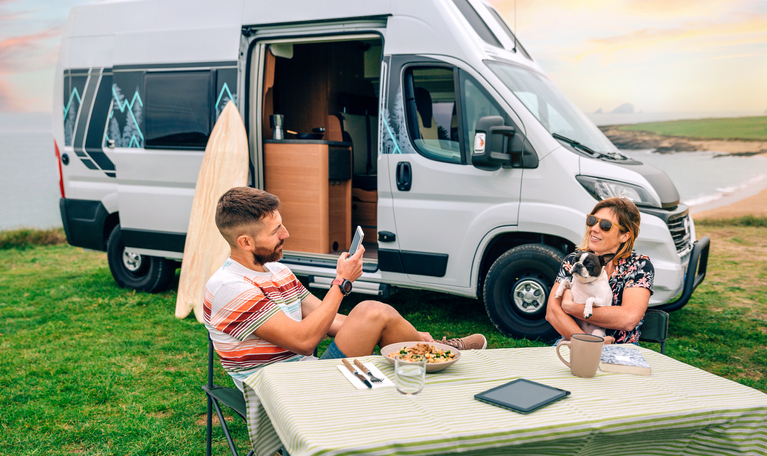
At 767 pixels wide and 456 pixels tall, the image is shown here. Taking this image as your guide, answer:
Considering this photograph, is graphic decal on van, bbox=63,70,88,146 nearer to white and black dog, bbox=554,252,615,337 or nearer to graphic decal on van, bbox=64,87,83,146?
graphic decal on van, bbox=64,87,83,146

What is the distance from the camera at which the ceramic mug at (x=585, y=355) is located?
1.78 m

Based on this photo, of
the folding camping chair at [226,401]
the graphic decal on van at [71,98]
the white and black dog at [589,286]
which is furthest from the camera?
the graphic decal on van at [71,98]

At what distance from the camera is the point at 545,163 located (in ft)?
13.8

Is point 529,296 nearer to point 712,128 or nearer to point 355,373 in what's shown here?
point 355,373

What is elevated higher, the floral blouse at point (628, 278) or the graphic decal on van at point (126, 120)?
the graphic decal on van at point (126, 120)

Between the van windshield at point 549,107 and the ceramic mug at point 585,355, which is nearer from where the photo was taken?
the ceramic mug at point 585,355

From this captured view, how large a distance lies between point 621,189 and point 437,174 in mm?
1321

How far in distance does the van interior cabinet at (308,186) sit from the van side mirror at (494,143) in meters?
1.63

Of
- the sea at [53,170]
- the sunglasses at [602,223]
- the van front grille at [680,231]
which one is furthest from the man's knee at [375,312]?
the sea at [53,170]

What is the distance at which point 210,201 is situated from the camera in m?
5.34

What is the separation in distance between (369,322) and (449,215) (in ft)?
7.69

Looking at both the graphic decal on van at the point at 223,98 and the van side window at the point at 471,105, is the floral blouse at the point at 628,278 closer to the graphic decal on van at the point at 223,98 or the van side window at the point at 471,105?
the van side window at the point at 471,105

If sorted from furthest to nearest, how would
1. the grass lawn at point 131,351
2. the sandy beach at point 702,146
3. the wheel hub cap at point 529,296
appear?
1. the sandy beach at point 702,146
2. the wheel hub cap at point 529,296
3. the grass lawn at point 131,351

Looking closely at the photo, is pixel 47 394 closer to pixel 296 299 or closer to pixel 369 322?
pixel 296 299
